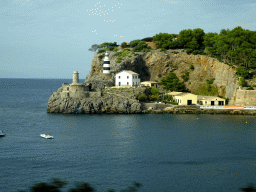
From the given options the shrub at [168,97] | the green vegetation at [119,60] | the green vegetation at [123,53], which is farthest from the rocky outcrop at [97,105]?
the green vegetation at [123,53]

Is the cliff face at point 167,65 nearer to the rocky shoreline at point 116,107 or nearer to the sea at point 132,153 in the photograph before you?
the rocky shoreline at point 116,107

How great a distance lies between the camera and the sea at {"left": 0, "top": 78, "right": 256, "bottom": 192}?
2984 cm

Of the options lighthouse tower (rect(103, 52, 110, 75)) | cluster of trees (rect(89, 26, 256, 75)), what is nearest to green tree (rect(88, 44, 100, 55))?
cluster of trees (rect(89, 26, 256, 75))

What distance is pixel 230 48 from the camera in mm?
89062

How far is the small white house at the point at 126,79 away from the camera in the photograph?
79938 mm

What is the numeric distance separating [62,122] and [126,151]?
23.7m

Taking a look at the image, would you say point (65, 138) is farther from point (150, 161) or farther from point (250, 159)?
point (250, 159)

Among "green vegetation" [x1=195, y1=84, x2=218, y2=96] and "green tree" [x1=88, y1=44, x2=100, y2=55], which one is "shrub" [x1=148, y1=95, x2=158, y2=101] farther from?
"green tree" [x1=88, y1=44, x2=100, y2=55]

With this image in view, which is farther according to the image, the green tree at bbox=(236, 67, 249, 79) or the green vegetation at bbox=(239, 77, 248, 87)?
the green tree at bbox=(236, 67, 249, 79)

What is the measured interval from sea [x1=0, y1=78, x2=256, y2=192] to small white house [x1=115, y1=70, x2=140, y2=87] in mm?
19379

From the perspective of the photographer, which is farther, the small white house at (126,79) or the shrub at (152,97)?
the small white house at (126,79)

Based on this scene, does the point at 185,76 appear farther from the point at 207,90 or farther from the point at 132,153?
the point at 132,153

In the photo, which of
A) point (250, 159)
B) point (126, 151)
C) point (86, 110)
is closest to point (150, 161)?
point (126, 151)

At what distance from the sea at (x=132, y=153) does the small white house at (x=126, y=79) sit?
19379mm
